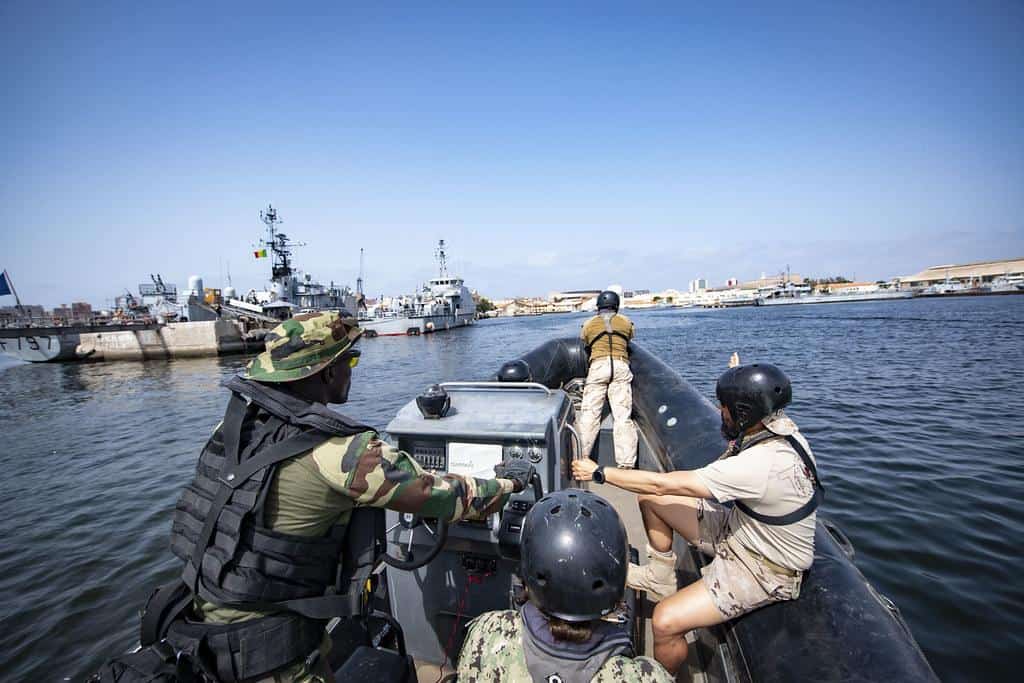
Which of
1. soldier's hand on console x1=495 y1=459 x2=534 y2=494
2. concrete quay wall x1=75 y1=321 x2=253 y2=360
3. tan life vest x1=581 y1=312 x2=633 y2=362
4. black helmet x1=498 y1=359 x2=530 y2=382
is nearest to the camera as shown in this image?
soldier's hand on console x1=495 y1=459 x2=534 y2=494

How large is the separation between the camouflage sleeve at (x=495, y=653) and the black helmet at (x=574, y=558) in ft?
0.41

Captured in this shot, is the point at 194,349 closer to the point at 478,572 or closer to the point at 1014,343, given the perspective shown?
the point at 478,572

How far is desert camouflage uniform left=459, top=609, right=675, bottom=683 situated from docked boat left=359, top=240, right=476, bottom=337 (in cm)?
4248

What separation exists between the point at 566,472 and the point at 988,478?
22.2 feet

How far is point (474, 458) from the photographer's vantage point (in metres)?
2.62

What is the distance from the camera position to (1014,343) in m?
17.7

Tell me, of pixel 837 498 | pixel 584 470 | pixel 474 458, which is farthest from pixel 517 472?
pixel 837 498

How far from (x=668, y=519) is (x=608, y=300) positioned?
11.3ft

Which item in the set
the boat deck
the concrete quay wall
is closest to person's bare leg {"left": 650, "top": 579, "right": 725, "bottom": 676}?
the boat deck

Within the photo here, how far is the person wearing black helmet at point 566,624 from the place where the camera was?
119 centimetres

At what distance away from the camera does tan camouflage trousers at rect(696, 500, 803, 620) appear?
2.00 meters

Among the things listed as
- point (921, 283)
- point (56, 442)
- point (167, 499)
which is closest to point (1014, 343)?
point (167, 499)

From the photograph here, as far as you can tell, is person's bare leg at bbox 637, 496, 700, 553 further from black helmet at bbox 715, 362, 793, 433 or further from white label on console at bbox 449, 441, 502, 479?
white label on console at bbox 449, 441, 502, 479

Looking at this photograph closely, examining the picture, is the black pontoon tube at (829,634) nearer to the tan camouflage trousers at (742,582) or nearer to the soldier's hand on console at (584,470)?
the tan camouflage trousers at (742,582)
